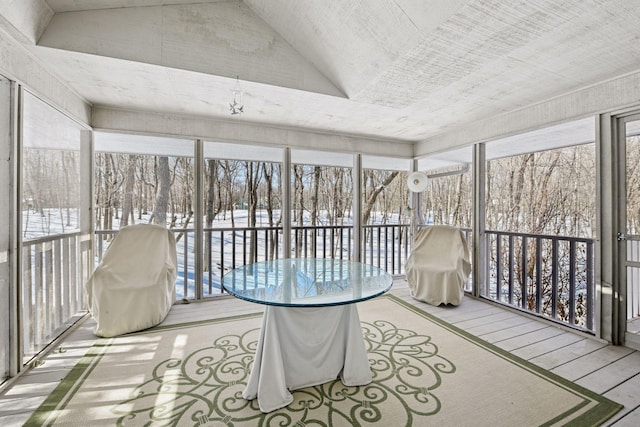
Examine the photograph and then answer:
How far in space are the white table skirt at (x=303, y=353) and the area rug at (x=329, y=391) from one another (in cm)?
7

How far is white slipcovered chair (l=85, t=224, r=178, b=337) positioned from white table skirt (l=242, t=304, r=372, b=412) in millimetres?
1590

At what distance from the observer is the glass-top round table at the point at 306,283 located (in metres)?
1.67

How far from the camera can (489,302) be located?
357 centimetres

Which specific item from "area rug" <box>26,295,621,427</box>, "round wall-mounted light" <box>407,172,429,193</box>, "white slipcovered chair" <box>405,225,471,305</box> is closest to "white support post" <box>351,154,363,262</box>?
"round wall-mounted light" <box>407,172,429,193</box>

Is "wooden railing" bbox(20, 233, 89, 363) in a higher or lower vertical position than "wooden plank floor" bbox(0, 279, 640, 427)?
higher

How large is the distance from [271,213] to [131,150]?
6.54ft

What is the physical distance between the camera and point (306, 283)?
82.0 inches

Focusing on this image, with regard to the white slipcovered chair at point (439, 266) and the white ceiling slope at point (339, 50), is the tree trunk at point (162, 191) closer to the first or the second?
the white ceiling slope at point (339, 50)

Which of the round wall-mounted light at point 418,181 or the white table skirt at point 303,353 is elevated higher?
the round wall-mounted light at point 418,181

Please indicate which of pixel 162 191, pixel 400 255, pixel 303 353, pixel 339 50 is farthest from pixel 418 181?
pixel 162 191

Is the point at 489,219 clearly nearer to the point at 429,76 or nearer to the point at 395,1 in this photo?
the point at 429,76

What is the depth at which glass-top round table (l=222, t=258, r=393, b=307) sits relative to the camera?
1.67 meters

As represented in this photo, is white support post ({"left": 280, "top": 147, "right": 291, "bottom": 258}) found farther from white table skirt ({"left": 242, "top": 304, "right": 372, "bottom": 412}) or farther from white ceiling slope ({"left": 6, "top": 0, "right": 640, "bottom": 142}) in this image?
white table skirt ({"left": 242, "top": 304, "right": 372, "bottom": 412})

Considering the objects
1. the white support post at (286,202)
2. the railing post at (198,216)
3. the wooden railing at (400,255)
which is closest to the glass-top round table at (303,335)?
the railing post at (198,216)
